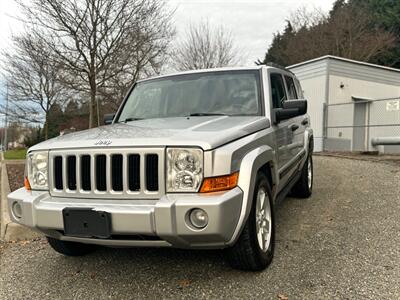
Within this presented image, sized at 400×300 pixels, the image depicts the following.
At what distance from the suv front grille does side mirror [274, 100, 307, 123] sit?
167cm

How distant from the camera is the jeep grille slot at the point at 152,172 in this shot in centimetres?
277

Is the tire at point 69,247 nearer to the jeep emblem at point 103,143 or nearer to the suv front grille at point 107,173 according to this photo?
the suv front grille at point 107,173

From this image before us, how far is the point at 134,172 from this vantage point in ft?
9.23

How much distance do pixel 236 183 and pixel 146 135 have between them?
0.79 meters

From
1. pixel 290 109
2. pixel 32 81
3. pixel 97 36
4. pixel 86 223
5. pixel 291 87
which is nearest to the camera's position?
pixel 86 223

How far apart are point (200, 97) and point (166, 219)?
6.23ft

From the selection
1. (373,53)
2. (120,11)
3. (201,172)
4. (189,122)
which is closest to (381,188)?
(189,122)

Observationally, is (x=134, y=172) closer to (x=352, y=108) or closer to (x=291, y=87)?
(x=291, y=87)

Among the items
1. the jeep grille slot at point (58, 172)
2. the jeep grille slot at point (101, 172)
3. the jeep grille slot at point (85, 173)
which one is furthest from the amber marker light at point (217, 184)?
the jeep grille slot at point (58, 172)

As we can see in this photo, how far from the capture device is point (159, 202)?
265cm

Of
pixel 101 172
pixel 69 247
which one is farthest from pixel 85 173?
pixel 69 247

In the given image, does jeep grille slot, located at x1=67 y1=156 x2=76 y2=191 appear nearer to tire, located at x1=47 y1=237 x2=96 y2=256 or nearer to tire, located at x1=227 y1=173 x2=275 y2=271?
tire, located at x1=47 y1=237 x2=96 y2=256

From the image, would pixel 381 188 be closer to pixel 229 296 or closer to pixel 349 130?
pixel 229 296

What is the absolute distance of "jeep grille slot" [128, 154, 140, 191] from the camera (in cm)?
281
